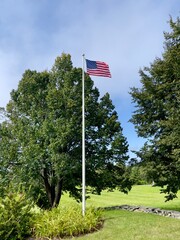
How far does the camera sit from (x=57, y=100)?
16.2 metres

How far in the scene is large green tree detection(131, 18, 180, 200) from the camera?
14617 mm

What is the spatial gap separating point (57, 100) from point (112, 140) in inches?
152

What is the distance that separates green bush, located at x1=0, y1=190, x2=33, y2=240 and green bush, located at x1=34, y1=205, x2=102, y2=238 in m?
0.39

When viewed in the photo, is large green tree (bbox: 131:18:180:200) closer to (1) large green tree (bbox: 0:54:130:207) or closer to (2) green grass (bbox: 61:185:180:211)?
(1) large green tree (bbox: 0:54:130:207)

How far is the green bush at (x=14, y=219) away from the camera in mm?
10219

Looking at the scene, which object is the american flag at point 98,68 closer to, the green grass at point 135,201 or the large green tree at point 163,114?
the large green tree at point 163,114

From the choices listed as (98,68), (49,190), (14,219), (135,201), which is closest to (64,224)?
(14,219)

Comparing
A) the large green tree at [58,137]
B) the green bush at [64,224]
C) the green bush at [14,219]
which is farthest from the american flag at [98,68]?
the green bush at [14,219]

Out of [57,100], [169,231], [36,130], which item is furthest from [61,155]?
[169,231]

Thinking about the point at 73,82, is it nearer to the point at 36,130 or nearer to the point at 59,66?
the point at 59,66

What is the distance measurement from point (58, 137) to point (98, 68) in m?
4.29

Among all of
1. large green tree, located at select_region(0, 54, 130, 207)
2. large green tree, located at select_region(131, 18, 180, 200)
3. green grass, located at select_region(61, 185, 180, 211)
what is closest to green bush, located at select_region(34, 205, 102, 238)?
large green tree, located at select_region(0, 54, 130, 207)

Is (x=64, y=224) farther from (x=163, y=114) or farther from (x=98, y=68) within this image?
(x=163, y=114)

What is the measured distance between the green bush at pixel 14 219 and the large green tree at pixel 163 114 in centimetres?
711
